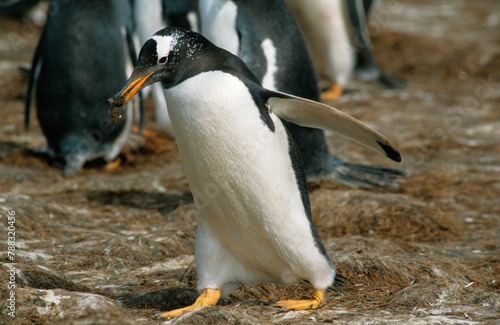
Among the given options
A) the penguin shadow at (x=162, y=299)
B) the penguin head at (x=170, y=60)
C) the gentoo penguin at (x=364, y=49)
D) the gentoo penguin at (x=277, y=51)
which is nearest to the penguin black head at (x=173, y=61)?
the penguin head at (x=170, y=60)

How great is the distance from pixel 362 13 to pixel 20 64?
4.46 metres

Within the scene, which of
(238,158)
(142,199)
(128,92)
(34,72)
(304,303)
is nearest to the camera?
(128,92)

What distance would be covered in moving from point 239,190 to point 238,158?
0.45ft

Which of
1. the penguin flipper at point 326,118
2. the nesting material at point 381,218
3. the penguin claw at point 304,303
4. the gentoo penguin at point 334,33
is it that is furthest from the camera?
the gentoo penguin at point 334,33

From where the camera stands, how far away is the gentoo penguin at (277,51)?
4.21 metres

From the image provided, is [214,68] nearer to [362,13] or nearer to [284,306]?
[284,306]

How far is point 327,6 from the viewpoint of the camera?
736 cm

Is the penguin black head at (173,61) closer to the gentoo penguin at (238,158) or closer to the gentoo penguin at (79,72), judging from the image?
the gentoo penguin at (238,158)

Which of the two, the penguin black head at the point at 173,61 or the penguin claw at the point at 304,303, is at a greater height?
the penguin black head at the point at 173,61

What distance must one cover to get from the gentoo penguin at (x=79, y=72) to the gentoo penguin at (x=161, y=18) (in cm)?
42

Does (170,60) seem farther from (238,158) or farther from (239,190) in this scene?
(239,190)

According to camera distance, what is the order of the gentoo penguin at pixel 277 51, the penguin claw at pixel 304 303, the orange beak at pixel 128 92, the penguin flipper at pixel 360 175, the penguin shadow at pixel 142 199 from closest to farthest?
1. the orange beak at pixel 128 92
2. the penguin claw at pixel 304 303
3. the gentoo penguin at pixel 277 51
4. the penguin flipper at pixel 360 175
5. the penguin shadow at pixel 142 199

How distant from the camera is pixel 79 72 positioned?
5.41m

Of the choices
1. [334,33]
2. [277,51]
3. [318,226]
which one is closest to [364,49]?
[334,33]
